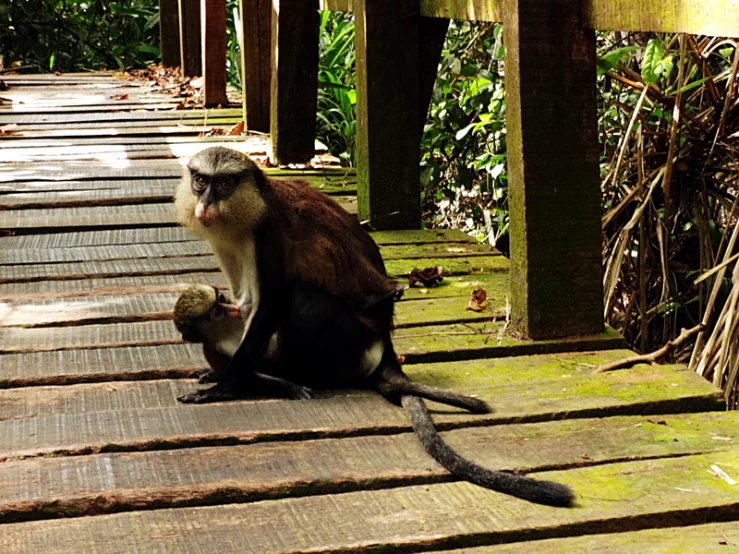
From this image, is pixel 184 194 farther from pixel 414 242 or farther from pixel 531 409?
pixel 414 242

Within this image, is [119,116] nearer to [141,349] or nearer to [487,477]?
[141,349]

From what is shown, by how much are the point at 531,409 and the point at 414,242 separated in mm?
2100

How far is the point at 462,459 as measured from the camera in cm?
267

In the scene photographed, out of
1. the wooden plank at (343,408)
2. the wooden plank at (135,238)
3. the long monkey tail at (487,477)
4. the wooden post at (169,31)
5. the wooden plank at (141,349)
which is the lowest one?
the long monkey tail at (487,477)

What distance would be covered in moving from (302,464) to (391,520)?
38cm

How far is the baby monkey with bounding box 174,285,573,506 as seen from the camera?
2531 mm

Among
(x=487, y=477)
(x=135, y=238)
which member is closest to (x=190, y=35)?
(x=135, y=238)

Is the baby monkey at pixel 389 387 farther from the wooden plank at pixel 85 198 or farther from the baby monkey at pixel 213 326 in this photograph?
the wooden plank at pixel 85 198

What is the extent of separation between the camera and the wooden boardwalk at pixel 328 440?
237cm

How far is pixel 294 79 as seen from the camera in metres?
6.53

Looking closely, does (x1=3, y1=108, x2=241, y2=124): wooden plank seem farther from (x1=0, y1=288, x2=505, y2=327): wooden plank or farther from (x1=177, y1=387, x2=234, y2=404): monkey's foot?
(x1=177, y1=387, x2=234, y2=404): monkey's foot

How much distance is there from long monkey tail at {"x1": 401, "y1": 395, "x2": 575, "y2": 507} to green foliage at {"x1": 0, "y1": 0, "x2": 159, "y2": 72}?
1235 cm

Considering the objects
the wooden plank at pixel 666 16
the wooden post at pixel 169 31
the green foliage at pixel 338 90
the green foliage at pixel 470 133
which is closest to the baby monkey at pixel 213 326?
the wooden plank at pixel 666 16

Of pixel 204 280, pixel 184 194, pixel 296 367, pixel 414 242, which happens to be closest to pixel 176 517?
pixel 296 367
